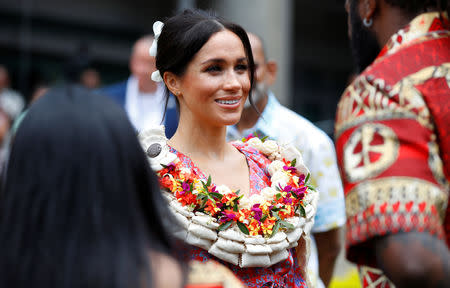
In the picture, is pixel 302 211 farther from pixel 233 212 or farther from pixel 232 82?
pixel 232 82

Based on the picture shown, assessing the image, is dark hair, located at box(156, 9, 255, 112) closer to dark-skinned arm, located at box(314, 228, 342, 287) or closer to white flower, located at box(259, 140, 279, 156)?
white flower, located at box(259, 140, 279, 156)

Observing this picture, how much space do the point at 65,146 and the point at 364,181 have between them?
840mm

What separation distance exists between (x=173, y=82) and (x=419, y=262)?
6.24ft

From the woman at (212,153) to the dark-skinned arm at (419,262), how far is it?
120cm

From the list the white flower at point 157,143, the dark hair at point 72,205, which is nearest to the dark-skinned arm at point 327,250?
the white flower at point 157,143

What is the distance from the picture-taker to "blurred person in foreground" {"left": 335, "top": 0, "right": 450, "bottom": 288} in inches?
79.7

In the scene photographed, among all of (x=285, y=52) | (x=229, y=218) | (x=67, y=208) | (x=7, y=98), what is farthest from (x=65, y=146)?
(x=285, y=52)

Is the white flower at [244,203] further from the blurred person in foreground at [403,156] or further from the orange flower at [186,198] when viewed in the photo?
the blurred person in foreground at [403,156]

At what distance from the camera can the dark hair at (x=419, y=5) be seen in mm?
2389

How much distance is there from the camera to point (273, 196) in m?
3.41

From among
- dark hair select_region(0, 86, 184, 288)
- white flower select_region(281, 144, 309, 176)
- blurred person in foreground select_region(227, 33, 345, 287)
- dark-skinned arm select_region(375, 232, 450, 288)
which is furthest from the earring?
blurred person in foreground select_region(227, 33, 345, 287)

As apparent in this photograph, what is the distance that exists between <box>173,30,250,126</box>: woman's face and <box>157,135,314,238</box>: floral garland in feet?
1.03

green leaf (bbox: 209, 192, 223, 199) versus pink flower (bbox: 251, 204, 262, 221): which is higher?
green leaf (bbox: 209, 192, 223, 199)

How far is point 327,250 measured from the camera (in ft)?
15.7
